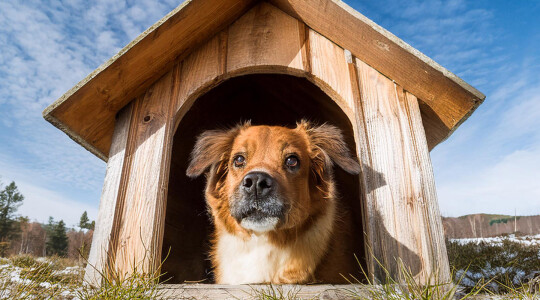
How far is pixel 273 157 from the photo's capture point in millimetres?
3348

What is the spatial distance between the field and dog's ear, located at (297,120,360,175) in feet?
4.20

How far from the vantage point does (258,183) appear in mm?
2879

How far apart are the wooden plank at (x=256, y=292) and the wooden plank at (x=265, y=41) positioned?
6.06 ft

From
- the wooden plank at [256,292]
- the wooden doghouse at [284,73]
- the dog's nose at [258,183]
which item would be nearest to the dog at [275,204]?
the dog's nose at [258,183]

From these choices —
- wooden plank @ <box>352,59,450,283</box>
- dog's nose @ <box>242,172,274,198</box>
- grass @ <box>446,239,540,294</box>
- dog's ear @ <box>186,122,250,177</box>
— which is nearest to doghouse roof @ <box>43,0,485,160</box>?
wooden plank @ <box>352,59,450,283</box>

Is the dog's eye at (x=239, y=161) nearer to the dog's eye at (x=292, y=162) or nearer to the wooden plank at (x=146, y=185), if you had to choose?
the dog's eye at (x=292, y=162)

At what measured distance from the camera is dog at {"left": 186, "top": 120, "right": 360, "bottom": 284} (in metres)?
3.00

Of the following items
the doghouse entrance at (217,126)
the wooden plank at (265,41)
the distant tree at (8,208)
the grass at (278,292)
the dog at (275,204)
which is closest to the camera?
the grass at (278,292)

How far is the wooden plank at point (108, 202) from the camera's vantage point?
2.82 m

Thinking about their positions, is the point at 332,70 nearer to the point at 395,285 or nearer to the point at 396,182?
the point at 396,182

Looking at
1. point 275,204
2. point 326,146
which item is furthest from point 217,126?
point 275,204

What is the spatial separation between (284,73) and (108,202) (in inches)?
75.2

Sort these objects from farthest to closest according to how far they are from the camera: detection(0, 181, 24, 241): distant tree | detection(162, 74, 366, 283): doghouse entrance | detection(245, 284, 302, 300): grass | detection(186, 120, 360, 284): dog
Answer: detection(0, 181, 24, 241): distant tree → detection(162, 74, 366, 283): doghouse entrance → detection(186, 120, 360, 284): dog → detection(245, 284, 302, 300): grass

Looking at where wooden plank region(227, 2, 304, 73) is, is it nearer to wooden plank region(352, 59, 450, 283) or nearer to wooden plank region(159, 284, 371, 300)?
wooden plank region(352, 59, 450, 283)
